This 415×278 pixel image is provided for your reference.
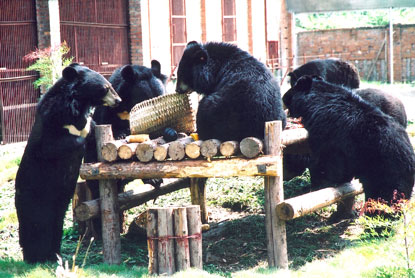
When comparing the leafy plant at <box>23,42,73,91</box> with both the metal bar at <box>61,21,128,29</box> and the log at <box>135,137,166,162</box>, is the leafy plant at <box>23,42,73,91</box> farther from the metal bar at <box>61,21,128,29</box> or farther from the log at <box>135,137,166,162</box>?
the log at <box>135,137,166,162</box>

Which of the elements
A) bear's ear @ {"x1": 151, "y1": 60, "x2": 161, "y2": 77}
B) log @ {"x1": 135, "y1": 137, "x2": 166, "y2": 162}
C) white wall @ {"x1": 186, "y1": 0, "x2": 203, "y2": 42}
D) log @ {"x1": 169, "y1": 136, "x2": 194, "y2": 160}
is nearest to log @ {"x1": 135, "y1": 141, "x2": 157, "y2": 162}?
log @ {"x1": 135, "y1": 137, "x2": 166, "y2": 162}

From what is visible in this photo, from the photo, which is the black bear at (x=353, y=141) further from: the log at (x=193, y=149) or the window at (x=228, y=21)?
the window at (x=228, y=21)

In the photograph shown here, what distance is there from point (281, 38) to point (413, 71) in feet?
19.2

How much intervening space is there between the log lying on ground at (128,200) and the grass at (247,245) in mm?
451

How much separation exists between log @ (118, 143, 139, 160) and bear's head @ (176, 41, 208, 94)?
3.13 ft

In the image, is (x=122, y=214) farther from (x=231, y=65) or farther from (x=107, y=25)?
(x=107, y=25)

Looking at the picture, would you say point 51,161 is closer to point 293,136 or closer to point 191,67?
point 191,67

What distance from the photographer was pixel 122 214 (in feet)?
23.6

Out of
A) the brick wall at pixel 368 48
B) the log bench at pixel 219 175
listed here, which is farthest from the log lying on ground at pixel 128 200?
the brick wall at pixel 368 48

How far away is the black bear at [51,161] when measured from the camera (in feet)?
18.2

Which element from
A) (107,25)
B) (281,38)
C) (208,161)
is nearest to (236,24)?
(281,38)

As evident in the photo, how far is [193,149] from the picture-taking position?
562 centimetres

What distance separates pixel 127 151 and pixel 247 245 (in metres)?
1.77

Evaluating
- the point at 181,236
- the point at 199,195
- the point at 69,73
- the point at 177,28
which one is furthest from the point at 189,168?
the point at 177,28
